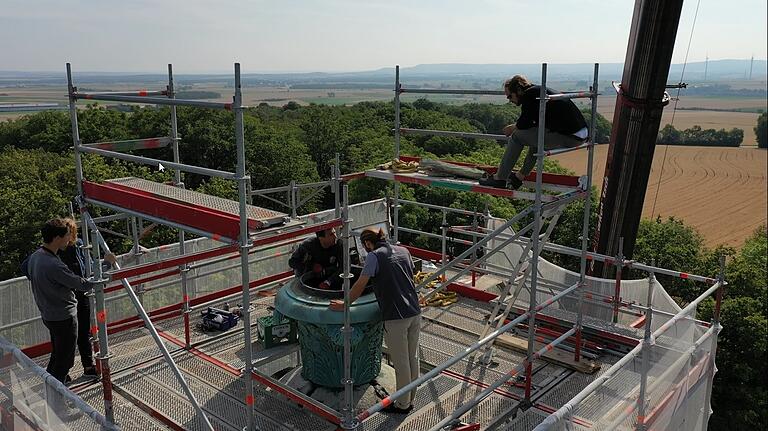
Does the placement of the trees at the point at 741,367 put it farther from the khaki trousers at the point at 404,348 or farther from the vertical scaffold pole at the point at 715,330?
the khaki trousers at the point at 404,348

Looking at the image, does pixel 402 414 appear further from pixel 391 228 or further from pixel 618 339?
pixel 391 228

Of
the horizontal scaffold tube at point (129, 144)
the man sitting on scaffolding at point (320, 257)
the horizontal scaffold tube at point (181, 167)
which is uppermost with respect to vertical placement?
the horizontal scaffold tube at point (181, 167)

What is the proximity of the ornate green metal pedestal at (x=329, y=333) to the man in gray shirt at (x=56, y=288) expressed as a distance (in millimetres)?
2375

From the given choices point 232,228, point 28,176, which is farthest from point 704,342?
point 28,176

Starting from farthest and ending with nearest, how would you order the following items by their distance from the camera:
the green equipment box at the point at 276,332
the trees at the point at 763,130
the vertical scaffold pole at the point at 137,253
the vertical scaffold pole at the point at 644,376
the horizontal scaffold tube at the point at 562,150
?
the trees at the point at 763,130, the vertical scaffold pole at the point at 137,253, the green equipment box at the point at 276,332, the horizontal scaffold tube at the point at 562,150, the vertical scaffold pole at the point at 644,376

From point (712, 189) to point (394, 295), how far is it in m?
74.7

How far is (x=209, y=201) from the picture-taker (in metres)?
6.95

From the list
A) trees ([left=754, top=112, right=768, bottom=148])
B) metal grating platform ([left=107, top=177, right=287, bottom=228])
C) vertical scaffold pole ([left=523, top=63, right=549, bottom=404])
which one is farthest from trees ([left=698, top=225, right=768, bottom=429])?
trees ([left=754, top=112, right=768, bottom=148])

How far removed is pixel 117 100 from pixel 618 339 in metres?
7.75

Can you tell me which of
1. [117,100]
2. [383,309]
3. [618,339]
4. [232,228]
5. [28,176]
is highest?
[117,100]

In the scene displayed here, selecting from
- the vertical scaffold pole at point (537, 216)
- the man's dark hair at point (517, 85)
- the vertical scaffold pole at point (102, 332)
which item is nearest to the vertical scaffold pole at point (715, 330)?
the vertical scaffold pole at point (537, 216)

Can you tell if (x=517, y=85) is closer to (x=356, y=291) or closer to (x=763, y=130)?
(x=356, y=291)

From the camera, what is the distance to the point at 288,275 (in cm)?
1225

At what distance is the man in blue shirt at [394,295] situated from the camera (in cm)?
652
